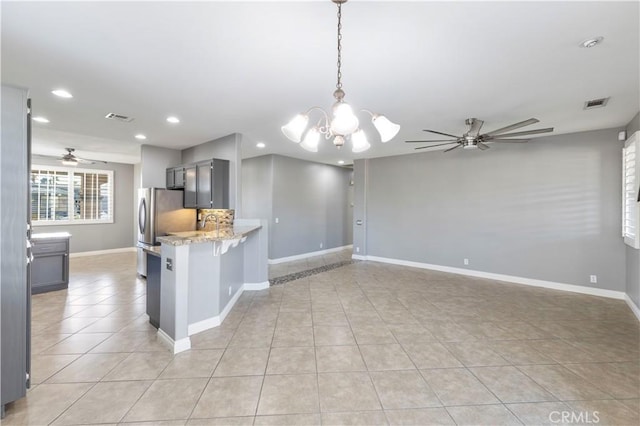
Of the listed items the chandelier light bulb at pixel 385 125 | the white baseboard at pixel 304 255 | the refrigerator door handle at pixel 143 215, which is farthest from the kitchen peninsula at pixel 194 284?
the white baseboard at pixel 304 255

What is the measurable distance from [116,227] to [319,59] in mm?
8943

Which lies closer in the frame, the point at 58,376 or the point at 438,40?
the point at 438,40

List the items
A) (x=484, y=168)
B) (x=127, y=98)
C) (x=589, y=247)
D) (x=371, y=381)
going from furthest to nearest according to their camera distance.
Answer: (x=484, y=168) < (x=589, y=247) < (x=127, y=98) < (x=371, y=381)

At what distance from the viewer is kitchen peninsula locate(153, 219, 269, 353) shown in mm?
2789

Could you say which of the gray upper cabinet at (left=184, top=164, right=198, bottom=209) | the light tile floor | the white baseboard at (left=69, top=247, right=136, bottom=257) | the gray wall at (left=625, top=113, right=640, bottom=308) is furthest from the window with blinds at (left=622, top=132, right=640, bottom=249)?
the white baseboard at (left=69, top=247, right=136, bottom=257)

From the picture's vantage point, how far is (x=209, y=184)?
16.2 feet

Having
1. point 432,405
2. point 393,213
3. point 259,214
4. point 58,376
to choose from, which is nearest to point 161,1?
point 58,376

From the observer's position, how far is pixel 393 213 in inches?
278

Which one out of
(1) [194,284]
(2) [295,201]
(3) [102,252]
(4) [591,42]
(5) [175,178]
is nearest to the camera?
(4) [591,42]

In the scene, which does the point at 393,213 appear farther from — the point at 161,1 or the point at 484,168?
the point at 161,1

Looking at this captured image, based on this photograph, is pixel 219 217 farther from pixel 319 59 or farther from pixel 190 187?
pixel 319 59

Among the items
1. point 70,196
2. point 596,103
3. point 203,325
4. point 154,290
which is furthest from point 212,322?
point 70,196

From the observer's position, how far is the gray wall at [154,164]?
591 cm

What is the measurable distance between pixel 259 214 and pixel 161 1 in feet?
18.7
